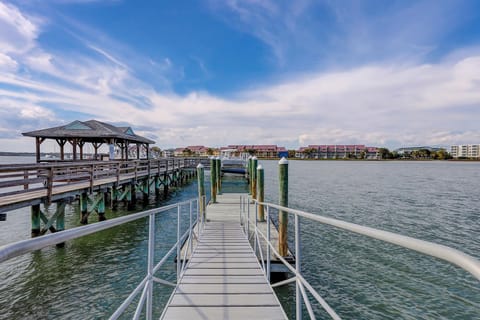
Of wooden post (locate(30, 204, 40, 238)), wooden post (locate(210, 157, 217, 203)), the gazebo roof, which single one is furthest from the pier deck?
the gazebo roof

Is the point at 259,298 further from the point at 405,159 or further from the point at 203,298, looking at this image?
the point at 405,159

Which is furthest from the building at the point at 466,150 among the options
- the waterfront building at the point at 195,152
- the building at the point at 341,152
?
the waterfront building at the point at 195,152

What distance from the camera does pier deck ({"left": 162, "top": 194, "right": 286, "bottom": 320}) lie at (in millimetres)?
2807

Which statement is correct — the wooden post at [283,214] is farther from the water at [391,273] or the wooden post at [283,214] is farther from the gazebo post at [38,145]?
the gazebo post at [38,145]

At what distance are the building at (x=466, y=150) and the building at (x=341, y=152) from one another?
2535 inches

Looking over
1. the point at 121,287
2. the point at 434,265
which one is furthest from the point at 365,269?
the point at 121,287

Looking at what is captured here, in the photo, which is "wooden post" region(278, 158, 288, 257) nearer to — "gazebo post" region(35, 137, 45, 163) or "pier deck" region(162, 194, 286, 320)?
"pier deck" region(162, 194, 286, 320)

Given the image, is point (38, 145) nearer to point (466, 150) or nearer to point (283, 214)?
point (283, 214)

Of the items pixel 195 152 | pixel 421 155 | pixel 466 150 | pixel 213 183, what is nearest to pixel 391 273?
pixel 213 183

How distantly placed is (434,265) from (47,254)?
10.5 m

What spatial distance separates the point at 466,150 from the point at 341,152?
297 feet

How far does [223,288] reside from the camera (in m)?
3.42

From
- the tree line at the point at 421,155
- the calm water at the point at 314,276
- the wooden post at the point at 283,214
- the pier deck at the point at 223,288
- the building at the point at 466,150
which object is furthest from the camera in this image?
the building at the point at 466,150

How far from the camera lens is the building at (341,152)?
114312 millimetres
